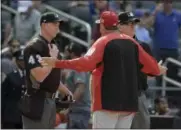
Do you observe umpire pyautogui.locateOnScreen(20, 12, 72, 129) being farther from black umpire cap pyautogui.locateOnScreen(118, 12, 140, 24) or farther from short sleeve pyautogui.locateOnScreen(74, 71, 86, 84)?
short sleeve pyautogui.locateOnScreen(74, 71, 86, 84)

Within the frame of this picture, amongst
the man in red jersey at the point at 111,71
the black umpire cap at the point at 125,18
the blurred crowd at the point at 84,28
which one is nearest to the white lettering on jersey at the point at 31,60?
the man in red jersey at the point at 111,71

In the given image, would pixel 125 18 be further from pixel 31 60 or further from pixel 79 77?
pixel 79 77

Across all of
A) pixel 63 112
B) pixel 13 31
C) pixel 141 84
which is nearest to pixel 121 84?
pixel 141 84

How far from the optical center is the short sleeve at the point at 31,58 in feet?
24.1

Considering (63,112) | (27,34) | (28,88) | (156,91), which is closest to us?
(28,88)

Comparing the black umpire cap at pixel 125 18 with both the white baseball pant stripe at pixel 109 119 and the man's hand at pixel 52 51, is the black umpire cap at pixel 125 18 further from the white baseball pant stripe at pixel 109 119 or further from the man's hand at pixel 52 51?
the white baseball pant stripe at pixel 109 119

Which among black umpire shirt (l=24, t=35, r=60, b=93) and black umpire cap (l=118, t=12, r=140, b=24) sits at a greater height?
black umpire cap (l=118, t=12, r=140, b=24)

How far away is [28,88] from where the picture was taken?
7.51m

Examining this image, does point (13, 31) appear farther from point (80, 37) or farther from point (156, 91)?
point (156, 91)

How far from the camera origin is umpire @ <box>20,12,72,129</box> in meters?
7.38

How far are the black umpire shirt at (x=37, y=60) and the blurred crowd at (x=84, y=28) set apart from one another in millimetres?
3119

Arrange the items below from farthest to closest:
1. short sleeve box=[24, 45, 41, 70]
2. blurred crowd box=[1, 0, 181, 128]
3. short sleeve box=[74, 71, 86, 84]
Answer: blurred crowd box=[1, 0, 181, 128] < short sleeve box=[74, 71, 86, 84] < short sleeve box=[24, 45, 41, 70]

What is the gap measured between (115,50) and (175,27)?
18.5 feet

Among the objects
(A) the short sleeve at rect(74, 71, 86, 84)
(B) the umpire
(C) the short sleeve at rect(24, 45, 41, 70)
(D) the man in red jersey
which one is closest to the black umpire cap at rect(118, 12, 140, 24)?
(D) the man in red jersey
